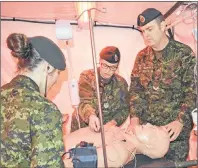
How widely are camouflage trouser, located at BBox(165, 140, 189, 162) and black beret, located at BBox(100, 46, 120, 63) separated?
20.7 inches

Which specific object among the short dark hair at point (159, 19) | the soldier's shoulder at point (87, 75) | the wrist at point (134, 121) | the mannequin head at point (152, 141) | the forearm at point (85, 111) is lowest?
the mannequin head at point (152, 141)

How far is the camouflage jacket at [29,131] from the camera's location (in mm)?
1255

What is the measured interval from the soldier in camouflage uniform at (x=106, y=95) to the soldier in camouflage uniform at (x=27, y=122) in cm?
41

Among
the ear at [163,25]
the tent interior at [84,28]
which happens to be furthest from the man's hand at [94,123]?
the ear at [163,25]

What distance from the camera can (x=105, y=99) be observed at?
5.65 ft

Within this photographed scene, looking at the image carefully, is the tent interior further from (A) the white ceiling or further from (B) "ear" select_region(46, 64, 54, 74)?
(B) "ear" select_region(46, 64, 54, 74)

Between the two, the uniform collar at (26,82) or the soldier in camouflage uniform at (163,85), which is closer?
the uniform collar at (26,82)

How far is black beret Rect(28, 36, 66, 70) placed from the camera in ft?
4.50

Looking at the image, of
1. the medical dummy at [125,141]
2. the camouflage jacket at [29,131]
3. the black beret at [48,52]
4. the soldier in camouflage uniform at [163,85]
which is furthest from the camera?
the soldier in camouflage uniform at [163,85]

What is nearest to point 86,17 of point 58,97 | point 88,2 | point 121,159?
point 88,2

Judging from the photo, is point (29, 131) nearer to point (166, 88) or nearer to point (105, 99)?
point (105, 99)

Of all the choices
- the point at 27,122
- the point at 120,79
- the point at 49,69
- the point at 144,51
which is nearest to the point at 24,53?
the point at 49,69

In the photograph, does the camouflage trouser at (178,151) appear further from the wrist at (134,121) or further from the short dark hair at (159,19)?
the short dark hair at (159,19)

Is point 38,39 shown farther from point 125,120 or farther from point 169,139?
point 169,139
